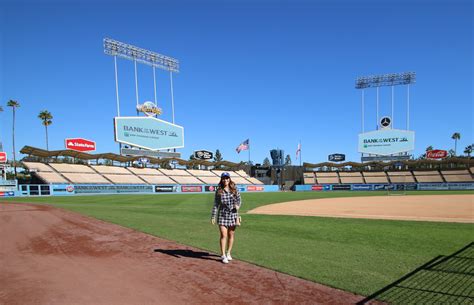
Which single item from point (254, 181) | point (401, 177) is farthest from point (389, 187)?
point (254, 181)

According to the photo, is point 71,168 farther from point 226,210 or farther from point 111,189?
point 226,210

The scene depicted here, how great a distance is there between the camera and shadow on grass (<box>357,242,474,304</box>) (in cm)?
429

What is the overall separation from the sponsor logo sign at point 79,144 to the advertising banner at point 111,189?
44.3 ft

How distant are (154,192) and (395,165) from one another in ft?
169

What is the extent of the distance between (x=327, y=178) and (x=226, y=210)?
63.8m

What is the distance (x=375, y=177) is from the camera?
64.1 metres

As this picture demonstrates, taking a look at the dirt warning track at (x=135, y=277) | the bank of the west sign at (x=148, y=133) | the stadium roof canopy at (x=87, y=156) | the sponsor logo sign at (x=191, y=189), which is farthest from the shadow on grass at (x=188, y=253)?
the stadium roof canopy at (x=87, y=156)

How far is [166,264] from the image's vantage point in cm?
Result: 627

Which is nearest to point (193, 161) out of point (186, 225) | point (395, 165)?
point (395, 165)

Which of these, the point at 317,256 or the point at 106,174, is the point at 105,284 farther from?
the point at 106,174

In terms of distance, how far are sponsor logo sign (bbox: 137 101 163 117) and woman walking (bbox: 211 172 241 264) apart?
46.5 metres

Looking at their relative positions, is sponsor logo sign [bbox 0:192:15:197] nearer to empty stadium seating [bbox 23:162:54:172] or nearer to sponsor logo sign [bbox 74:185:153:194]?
empty stadium seating [bbox 23:162:54:172]

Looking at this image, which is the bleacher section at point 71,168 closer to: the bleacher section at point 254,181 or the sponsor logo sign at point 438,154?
the bleacher section at point 254,181

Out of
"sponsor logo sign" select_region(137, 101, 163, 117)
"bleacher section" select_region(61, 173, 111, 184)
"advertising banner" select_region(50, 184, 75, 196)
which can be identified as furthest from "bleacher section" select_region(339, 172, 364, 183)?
"advertising banner" select_region(50, 184, 75, 196)
